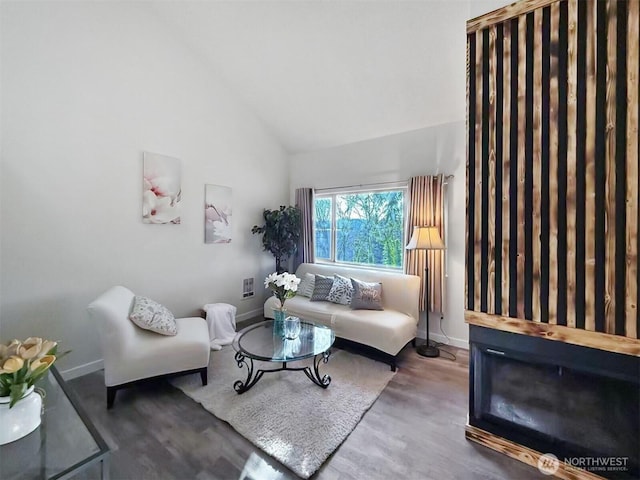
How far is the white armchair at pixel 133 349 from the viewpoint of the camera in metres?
1.96

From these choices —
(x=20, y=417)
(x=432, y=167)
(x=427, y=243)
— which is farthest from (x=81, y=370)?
(x=432, y=167)

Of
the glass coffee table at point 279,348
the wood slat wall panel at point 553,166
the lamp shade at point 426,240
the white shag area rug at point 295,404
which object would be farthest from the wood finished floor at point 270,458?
the lamp shade at point 426,240

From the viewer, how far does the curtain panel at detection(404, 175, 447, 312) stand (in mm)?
3139

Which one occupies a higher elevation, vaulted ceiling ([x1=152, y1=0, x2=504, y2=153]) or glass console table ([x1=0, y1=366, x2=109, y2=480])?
vaulted ceiling ([x1=152, y1=0, x2=504, y2=153])

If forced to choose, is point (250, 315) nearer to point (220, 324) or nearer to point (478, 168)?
point (220, 324)

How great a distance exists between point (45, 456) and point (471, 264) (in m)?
2.36

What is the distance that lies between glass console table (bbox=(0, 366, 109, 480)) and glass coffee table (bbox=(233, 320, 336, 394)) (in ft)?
3.26

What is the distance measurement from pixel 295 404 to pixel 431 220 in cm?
241

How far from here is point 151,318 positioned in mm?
2229

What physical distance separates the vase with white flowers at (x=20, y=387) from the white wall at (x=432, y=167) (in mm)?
3389

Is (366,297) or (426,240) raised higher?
(426,240)

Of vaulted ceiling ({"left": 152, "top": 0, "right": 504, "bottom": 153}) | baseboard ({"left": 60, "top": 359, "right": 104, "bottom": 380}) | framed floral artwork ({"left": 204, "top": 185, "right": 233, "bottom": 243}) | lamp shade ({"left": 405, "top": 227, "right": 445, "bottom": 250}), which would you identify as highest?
vaulted ceiling ({"left": 152, "top": 0, "right": 504, "bottom": 153})

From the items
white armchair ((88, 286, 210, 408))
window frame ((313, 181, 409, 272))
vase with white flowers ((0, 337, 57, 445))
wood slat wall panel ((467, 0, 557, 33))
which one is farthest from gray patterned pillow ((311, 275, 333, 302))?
wood slat wall panel ((467, 0, 557, 33))

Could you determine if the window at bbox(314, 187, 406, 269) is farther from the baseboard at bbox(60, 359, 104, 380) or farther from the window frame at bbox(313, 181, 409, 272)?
the baseboard at bbox(60, 359, 104, 380)
